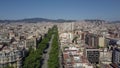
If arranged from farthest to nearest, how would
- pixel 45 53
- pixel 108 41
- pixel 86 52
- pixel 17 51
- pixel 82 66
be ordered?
pixel 108 41
pixel 45 53
pixel 86 52
pixel 17 51
pixel 82 66

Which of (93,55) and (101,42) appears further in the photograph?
(101,42)

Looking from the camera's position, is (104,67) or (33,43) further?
(33,43)

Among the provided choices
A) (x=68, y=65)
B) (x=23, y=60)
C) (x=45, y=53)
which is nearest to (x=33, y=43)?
(x=45, y=53)

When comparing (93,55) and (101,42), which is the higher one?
(101,42)

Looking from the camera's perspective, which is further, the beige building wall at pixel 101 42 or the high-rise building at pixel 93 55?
the beige building wall at pixel 101 42

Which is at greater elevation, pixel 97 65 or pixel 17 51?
pixel 17 51

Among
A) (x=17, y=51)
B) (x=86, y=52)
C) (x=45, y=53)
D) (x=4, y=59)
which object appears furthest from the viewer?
(x=45, y=53)

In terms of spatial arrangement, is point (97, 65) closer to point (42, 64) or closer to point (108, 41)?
point (42, 64)

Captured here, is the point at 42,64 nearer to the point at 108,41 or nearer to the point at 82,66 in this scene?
the point at 82,66

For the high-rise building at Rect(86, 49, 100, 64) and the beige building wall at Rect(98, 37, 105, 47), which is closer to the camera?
the high-rise building at Rect(86, 49, 100, 64)

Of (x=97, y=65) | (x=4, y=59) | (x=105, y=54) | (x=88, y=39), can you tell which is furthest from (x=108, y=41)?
(x=4, y=59)
